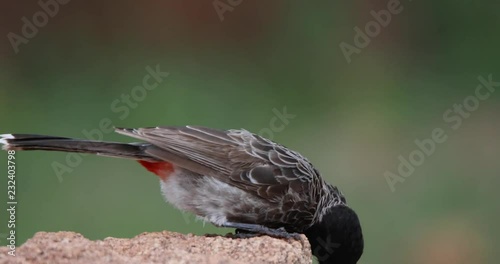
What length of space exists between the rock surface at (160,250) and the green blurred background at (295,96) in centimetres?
246

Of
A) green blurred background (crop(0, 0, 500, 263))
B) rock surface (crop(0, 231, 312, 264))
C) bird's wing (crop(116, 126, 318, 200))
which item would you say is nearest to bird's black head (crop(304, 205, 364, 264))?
bird's wing (crop(116, 126, 318, 200))

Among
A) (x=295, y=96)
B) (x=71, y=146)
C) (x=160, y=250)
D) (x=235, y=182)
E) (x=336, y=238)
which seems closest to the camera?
(x=160, y=250)

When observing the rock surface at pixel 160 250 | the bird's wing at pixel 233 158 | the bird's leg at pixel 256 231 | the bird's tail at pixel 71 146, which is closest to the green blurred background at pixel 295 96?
the bird's wing at pixel 233 158

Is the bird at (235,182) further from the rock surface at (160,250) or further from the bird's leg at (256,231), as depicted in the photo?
the rock surface at (160,250)

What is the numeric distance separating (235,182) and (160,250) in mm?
904

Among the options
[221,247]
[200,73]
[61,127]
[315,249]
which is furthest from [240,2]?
[221,247]

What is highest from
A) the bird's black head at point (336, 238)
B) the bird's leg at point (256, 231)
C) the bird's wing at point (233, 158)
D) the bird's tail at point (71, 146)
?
the bird's tail at point (71, 146)

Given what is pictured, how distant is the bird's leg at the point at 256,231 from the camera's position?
4.69 m

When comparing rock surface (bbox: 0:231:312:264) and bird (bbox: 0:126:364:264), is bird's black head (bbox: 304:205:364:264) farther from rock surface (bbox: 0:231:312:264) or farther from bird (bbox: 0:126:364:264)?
rock surface (bbox: 0:231:312:264)

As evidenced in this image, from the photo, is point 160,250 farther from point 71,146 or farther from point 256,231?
point 71,146

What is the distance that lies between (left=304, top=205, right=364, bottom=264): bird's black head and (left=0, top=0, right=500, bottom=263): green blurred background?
196 cm

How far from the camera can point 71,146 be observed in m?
4.73

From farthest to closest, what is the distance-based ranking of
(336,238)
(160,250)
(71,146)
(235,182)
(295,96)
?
1. (295,96)
2. (336,238)
3. (235,182)
4. (71,146)
5. (160,250)

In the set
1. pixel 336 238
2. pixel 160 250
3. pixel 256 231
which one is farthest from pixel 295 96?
pixel 160 250
